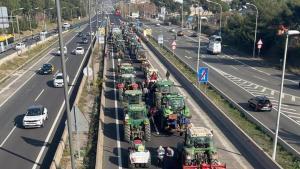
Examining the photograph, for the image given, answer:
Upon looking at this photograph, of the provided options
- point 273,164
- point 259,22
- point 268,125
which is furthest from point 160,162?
point 259,22

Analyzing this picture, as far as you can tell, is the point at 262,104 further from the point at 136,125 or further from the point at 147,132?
the point at 136,125

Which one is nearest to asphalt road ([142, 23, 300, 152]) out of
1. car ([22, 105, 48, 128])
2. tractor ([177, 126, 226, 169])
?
tractor ([177, 126, 226, 169])

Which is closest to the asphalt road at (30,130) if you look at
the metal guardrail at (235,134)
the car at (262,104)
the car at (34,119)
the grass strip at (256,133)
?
the car at (34,119)

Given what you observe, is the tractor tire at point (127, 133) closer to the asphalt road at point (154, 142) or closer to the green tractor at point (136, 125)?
the green tractor at point (136, 125)

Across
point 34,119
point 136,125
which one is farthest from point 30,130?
point 136,125

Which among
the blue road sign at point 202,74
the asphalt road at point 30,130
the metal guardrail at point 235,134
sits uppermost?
the blue road sign at point 202,74

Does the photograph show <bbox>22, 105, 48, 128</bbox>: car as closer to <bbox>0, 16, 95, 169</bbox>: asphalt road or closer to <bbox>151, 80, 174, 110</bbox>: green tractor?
<bbox>0, 16, 95, 169</bbox>: asphalt road
